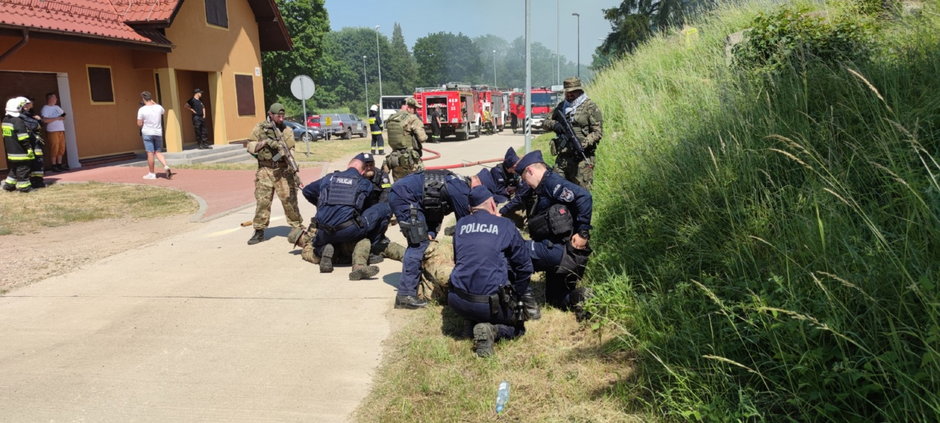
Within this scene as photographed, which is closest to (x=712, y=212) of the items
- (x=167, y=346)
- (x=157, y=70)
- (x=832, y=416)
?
(x=832, y=416)

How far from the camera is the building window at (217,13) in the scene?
1889cm

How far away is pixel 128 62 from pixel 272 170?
1168 centimetres

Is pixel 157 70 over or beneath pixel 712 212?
over

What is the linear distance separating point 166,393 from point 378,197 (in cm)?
363

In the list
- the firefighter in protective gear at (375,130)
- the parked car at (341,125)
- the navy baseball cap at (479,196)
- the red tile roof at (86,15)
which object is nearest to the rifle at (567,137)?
the navy baseball cap at (479,196)

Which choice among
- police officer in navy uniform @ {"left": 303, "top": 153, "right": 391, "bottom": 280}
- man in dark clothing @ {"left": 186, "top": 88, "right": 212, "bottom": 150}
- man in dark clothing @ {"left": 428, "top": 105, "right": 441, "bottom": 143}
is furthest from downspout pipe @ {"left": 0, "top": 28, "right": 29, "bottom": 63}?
man in dark clothing @ {"left": 428, "top": 105, "right": 441, "bottom": 143}

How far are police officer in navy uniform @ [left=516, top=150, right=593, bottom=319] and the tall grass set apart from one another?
273 millimetres

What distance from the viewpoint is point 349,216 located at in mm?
6484

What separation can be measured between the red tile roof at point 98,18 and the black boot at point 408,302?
11113 mm

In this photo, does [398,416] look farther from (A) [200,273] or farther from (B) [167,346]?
(A) [200,273]

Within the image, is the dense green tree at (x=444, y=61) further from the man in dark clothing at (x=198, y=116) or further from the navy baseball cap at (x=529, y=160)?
the navy baseball cap at (x=529, y=160)

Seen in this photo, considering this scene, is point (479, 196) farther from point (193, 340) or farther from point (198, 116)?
point (198, 116)

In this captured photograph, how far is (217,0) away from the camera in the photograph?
63.6 feet

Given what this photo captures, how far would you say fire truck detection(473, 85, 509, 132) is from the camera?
31.9 meters
